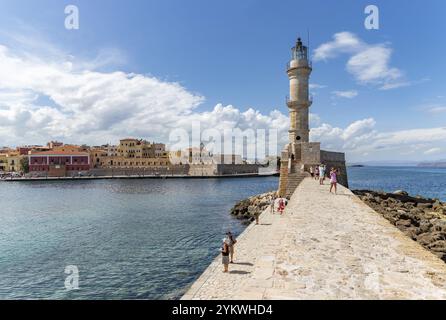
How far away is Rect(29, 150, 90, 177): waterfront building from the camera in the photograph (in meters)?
92.5

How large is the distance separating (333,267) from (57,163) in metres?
99.2

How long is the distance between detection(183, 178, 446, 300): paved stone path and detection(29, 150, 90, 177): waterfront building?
9260 centimetres

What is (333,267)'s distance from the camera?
281 inches

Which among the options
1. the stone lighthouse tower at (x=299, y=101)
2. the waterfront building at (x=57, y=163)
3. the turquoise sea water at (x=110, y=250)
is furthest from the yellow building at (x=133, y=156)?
the stone lighthouse tower at (x=299, y=101)

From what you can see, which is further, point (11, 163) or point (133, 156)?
point (133, 156)

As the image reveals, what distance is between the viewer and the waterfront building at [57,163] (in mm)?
92500

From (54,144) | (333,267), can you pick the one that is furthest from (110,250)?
(54,144)

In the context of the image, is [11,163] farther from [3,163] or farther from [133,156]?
[133,156]

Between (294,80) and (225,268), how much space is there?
27.0 meters

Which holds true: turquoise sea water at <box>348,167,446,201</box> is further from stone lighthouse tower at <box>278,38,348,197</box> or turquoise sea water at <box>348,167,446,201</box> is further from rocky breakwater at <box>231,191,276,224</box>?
rocky breakwater at <box>231,191,276,224</box>

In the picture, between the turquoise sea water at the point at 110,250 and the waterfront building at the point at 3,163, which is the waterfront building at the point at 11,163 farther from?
the turquoise sea water at the point at 110,250

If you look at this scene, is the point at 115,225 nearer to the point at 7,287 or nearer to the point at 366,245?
the point at 7,287

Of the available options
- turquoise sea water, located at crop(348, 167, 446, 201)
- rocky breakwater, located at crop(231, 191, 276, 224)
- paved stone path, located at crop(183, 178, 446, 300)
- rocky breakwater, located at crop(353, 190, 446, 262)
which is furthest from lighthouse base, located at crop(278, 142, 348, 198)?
turquoise sea water, located at crop(348, 167, 446, 201)

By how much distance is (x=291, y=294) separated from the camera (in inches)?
235
